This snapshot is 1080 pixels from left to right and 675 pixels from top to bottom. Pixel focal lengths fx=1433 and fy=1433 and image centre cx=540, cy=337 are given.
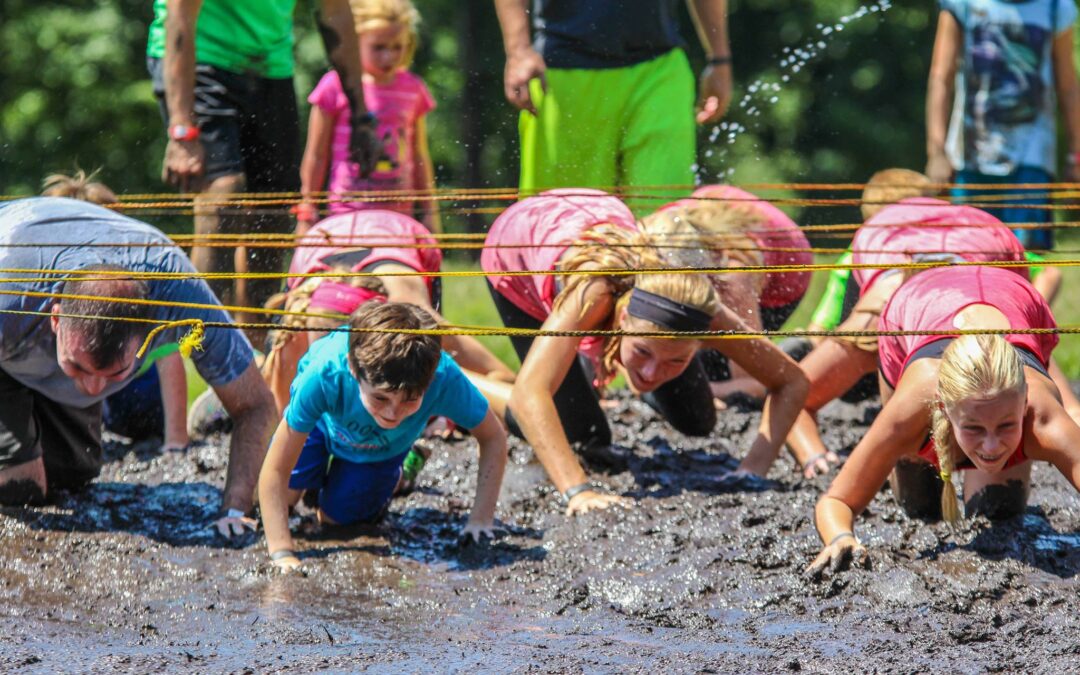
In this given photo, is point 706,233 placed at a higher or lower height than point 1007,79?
lower

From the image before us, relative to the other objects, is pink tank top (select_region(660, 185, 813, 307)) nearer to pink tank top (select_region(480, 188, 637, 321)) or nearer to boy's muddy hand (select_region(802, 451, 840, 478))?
pink tank top (select_region(480, 188, 637, 321))

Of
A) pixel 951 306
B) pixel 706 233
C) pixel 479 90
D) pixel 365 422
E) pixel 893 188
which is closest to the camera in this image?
pixel 951 306

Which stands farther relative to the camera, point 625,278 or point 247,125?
point 247,125

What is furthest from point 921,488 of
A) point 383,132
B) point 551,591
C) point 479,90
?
point 479,90

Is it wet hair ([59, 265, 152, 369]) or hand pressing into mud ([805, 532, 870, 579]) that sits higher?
wet hair ([59, 265, 152, 369])

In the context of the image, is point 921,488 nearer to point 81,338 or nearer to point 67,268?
point 81,338

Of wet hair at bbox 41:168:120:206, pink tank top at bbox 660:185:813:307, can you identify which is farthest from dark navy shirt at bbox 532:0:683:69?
wet hair at bbox 41:168:120:206

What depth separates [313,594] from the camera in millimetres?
4363

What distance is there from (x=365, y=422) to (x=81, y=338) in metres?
0.92

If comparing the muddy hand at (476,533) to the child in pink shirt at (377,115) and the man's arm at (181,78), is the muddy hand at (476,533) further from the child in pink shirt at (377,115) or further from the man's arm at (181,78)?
the child in pink shirt at (377,115)

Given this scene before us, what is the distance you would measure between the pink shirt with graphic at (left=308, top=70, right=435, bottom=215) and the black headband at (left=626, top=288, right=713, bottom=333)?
2279 mm

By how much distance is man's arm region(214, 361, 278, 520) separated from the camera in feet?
16.2

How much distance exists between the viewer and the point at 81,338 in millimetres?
4363

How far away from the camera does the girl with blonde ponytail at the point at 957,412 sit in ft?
13.1
